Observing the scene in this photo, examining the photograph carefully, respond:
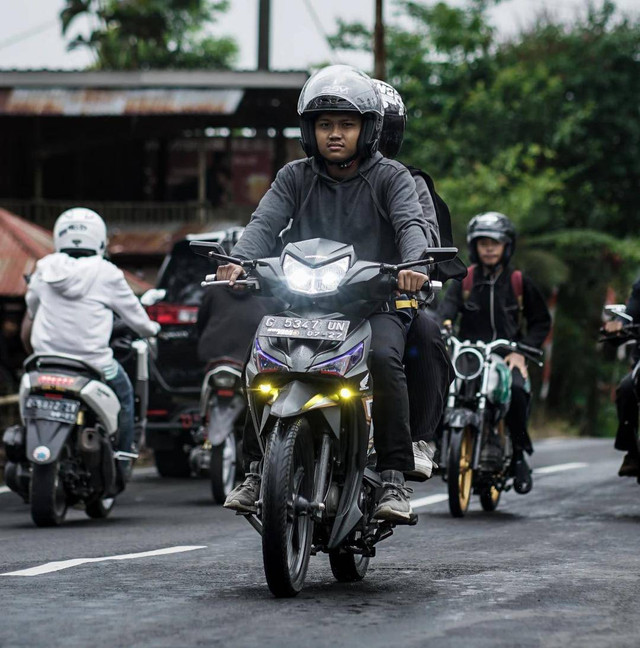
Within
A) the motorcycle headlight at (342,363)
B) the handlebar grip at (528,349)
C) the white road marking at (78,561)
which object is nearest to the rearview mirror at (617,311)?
the handlebar grip at (528,349)

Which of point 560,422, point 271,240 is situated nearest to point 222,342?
point 271,240

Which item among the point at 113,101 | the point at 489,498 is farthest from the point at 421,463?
the point at 113,101

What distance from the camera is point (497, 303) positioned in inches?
447

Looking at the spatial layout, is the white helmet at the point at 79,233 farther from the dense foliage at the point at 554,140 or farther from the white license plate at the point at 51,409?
the dense foliage at the point at 554,140

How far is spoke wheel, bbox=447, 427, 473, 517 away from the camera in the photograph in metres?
10.3

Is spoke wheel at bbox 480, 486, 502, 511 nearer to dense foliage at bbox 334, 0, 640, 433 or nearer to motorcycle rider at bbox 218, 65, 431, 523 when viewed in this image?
motorcycle rider at bbox 218, 65, 431, 523

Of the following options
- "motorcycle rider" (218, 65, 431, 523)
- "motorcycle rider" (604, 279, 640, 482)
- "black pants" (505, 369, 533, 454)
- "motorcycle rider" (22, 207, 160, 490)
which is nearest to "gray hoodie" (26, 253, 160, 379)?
"motorcycle rider" (22, 207, 160, 490)

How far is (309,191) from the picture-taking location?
6.67 meters

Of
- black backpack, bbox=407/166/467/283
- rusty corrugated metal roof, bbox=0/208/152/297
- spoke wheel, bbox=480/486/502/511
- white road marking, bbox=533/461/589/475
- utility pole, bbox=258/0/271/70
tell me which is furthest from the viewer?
utility pole, bbox=258/0/271/70

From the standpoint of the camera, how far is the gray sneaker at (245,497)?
6016 mm

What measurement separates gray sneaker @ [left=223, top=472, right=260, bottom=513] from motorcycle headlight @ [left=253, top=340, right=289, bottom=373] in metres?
0.44

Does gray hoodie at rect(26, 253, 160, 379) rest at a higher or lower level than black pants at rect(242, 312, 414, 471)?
higher

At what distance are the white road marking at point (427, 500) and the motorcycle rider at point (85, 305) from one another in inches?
89.9

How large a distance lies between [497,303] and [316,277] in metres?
5.40
